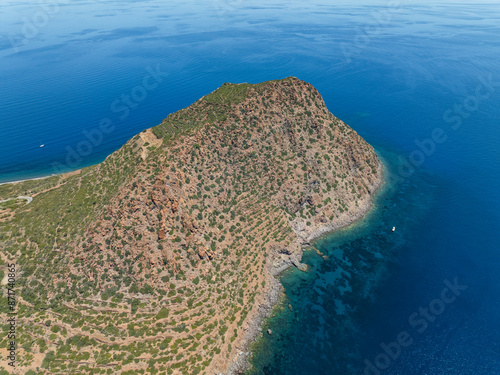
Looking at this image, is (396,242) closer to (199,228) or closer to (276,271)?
(276,271)

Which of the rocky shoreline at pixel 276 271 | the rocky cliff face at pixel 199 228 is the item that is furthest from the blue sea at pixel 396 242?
the rocky cliff face at pixel 199 228

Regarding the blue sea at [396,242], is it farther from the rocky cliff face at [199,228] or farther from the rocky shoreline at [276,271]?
the rocky cliff face at [199,228]

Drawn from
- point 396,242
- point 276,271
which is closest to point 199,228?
point 276,271

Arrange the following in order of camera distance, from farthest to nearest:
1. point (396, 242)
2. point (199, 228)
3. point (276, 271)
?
point (396, 242) < point (276, 271) < point (199, 228)

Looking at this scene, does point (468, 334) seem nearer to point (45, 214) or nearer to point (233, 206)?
point (233, 206)

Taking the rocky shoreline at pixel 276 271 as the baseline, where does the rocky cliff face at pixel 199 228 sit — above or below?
above

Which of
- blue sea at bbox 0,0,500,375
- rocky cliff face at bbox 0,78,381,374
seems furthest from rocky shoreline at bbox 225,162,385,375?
blue sea at bbox 0,0,500,375

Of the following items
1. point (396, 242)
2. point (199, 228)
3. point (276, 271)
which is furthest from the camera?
point (396, 242)
